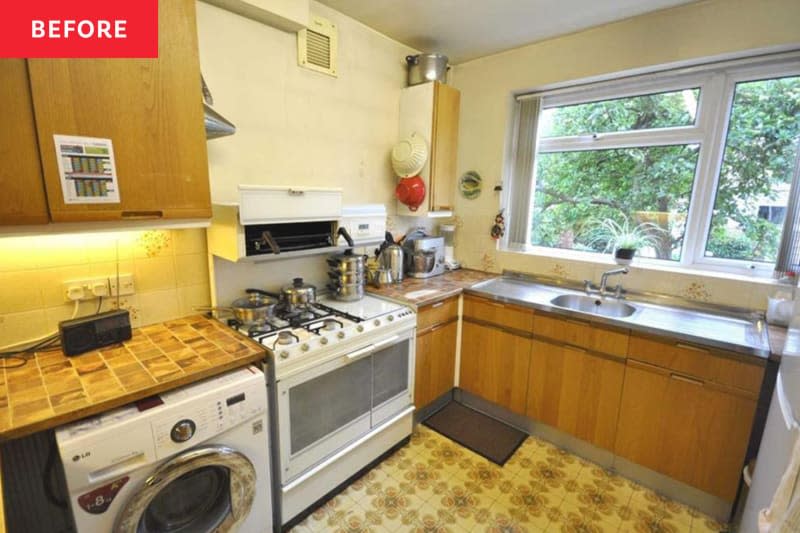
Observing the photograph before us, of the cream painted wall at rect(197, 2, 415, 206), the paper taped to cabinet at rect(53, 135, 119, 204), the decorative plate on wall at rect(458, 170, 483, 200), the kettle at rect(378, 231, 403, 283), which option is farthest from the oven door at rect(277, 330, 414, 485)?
the decorative plate on wall at rect(458, 170, 483, 200)

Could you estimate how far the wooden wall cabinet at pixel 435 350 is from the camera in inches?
85.2

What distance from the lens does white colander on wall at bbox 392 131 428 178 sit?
2455 millimetres

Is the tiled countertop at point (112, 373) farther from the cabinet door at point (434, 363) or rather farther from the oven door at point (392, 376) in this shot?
the cabinet door at point (434, 363)

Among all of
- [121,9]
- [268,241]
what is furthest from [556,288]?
[121,9]

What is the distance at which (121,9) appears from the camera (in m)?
1.18

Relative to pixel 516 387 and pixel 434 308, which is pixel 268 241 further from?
pixel 516 387

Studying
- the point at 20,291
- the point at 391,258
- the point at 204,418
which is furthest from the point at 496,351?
the point at 20,291

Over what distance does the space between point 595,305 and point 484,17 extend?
1858mm

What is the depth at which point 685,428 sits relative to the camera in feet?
5.59

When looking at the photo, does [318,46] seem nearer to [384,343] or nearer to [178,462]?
[384,343]

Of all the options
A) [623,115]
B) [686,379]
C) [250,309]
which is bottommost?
[686,379]

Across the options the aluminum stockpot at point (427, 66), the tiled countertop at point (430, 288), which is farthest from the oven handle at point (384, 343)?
the aluminum stockpot at point (427, 66)

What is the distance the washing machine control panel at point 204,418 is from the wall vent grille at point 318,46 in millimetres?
1741

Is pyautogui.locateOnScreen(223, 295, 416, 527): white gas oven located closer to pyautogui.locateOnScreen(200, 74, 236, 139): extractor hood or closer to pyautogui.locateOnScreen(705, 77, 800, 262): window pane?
pyautogui.locateOnScreen(200, 74, 236, 139): extractor hood
